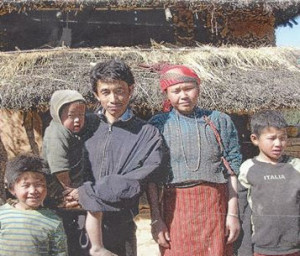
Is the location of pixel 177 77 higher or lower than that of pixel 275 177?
higher

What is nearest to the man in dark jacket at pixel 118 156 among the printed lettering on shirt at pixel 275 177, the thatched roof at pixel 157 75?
the printed lettering on shirt at pixel 275 177

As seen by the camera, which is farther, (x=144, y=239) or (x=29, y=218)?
(x=144, y=239)

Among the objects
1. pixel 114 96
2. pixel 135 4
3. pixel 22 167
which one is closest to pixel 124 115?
pixel 114 96

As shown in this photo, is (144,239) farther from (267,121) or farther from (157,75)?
(267,121)

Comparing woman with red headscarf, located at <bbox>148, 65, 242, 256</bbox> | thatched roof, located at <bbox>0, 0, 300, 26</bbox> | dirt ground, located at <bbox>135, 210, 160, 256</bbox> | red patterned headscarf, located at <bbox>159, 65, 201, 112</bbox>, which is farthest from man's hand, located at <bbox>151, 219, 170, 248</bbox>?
thatched roof, located at <bbox>0, 0, 300, 26</bbox>

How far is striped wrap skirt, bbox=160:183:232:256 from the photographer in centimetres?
254

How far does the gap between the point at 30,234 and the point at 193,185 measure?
86 cm

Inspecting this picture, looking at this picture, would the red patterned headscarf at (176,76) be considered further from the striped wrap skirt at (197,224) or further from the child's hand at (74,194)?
the child's hand at (74,194)

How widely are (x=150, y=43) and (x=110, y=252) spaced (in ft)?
15.9

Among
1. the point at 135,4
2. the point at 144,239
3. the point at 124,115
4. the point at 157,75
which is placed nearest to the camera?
the point at 124,115

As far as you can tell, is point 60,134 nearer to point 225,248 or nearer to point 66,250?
point 66,250

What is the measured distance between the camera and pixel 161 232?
2.52 metres

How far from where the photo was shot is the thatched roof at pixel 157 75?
5574mm

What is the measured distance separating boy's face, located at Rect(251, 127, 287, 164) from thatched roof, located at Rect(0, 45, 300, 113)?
2880 millimetres
